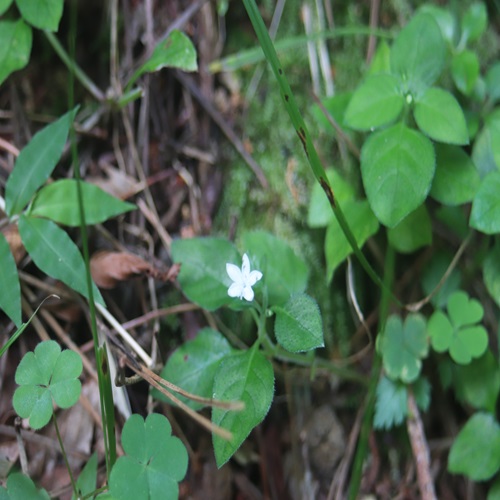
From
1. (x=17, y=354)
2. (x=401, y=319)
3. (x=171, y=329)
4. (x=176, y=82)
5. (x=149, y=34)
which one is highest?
(x=149, y=34)

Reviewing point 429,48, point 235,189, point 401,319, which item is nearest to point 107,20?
point 235,189

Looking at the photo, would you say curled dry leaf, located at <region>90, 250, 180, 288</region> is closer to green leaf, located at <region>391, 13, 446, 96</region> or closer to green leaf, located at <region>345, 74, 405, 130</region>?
green leaf, located at <region>345, 74, 405, 130</region>

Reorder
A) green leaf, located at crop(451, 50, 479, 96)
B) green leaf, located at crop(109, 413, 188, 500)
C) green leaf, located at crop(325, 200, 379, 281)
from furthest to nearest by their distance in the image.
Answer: green leaf, located at crop(451, 50, 479, 96) < green leaf, located at crop(325, 200, 379, 281) < green leaf, located at crop(109, 413, 188, 500)

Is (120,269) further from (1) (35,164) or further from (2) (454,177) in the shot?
(2) (454,177)

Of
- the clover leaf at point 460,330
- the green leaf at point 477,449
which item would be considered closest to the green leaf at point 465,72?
the clover leaf at point 460,330

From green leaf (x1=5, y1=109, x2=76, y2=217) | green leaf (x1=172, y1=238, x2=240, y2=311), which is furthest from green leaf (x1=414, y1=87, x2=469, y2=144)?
green leaf (x1=5, y1=109, x2=76, y2=217)

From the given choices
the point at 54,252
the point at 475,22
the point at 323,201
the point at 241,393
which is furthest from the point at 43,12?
the point at 475,22

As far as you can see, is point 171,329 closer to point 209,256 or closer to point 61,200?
point 209,256
